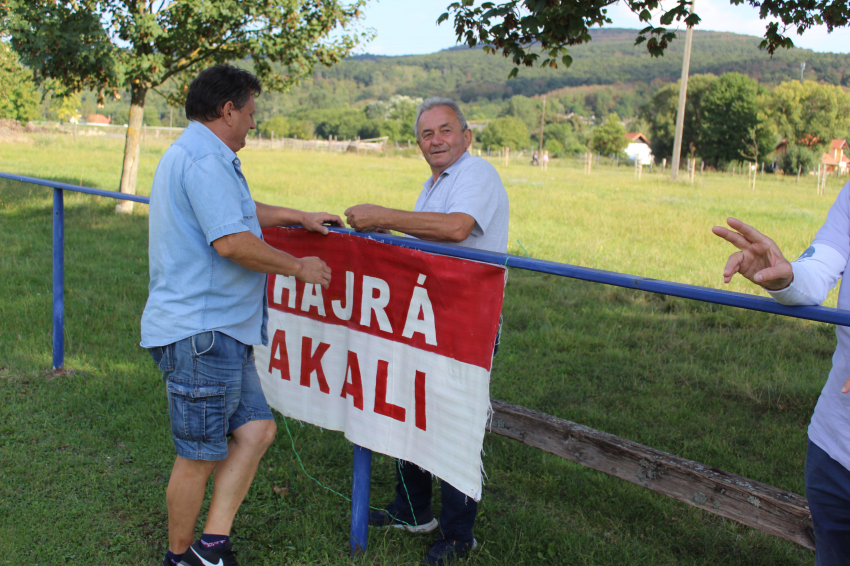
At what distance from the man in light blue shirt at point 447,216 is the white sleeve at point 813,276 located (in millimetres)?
1159

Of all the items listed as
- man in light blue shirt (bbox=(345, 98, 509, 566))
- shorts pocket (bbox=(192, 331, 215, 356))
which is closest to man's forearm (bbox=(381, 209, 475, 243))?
man in light blue shirt (bbox=(345, 98, 509, 566))

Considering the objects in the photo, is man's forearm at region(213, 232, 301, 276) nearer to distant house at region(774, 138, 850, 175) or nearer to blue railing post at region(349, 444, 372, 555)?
blue railing post at region(349, 444, 372, 555)

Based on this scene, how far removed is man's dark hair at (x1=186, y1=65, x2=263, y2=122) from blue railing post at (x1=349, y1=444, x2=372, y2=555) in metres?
1.44

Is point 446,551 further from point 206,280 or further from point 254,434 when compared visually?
point 206,280

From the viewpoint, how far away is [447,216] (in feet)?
8.80

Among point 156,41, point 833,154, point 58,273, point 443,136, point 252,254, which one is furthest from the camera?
point 833,154

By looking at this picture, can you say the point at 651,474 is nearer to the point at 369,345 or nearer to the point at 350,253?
the point at 369,345

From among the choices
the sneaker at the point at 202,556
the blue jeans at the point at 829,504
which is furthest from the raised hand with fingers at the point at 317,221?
the blue jeans at the point at 829,504

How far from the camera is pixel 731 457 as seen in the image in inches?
160

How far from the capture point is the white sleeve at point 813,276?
1613 millimetres

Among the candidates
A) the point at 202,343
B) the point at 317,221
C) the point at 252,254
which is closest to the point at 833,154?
the point at 317,221

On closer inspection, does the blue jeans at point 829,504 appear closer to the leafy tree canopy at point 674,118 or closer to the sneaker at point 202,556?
the sneaker at point 202,556

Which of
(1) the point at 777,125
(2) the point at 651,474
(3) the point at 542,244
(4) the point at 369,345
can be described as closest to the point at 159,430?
(4) the point at 369,345

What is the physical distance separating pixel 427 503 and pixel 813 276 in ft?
6.87
